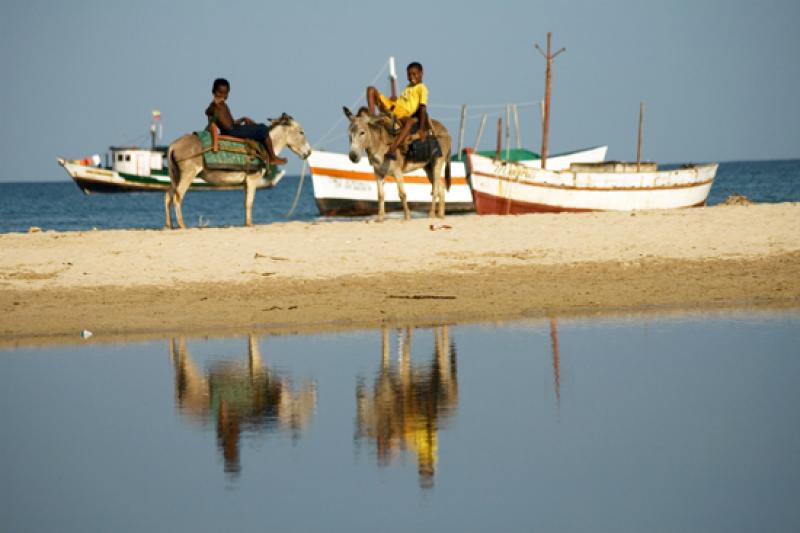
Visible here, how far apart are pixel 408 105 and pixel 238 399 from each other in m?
13.9

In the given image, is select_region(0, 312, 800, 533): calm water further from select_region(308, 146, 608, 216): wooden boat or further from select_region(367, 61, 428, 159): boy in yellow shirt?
select_region(308, 146, 608, 216): wooden boat

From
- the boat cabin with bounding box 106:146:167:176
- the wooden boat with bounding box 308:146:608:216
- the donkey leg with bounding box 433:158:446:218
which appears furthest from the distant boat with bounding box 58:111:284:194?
the donkey leg with bounding box 433:158:446:218

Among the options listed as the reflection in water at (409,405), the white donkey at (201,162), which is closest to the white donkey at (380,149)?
the white donkey at (201,162)

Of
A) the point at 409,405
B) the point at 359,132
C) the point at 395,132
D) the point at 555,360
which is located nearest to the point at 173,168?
the point at 359,132

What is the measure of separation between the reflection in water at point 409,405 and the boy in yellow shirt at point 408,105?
36.1 ft

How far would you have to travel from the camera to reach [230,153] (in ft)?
78.6

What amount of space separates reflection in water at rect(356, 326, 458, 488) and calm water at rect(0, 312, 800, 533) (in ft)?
0.09

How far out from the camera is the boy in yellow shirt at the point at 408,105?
24.1 meters

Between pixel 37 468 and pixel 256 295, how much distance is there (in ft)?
28.2

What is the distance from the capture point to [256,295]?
1783 cm

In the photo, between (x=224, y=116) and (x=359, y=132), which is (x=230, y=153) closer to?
(x=224, y=116)

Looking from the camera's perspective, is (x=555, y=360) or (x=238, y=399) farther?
(x=555, y=360)

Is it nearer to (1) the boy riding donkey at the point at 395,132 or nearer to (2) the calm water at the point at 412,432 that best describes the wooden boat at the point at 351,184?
(1) the boy riding donkey at the point at 395,132

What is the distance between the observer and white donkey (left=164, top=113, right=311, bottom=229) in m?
24.1
